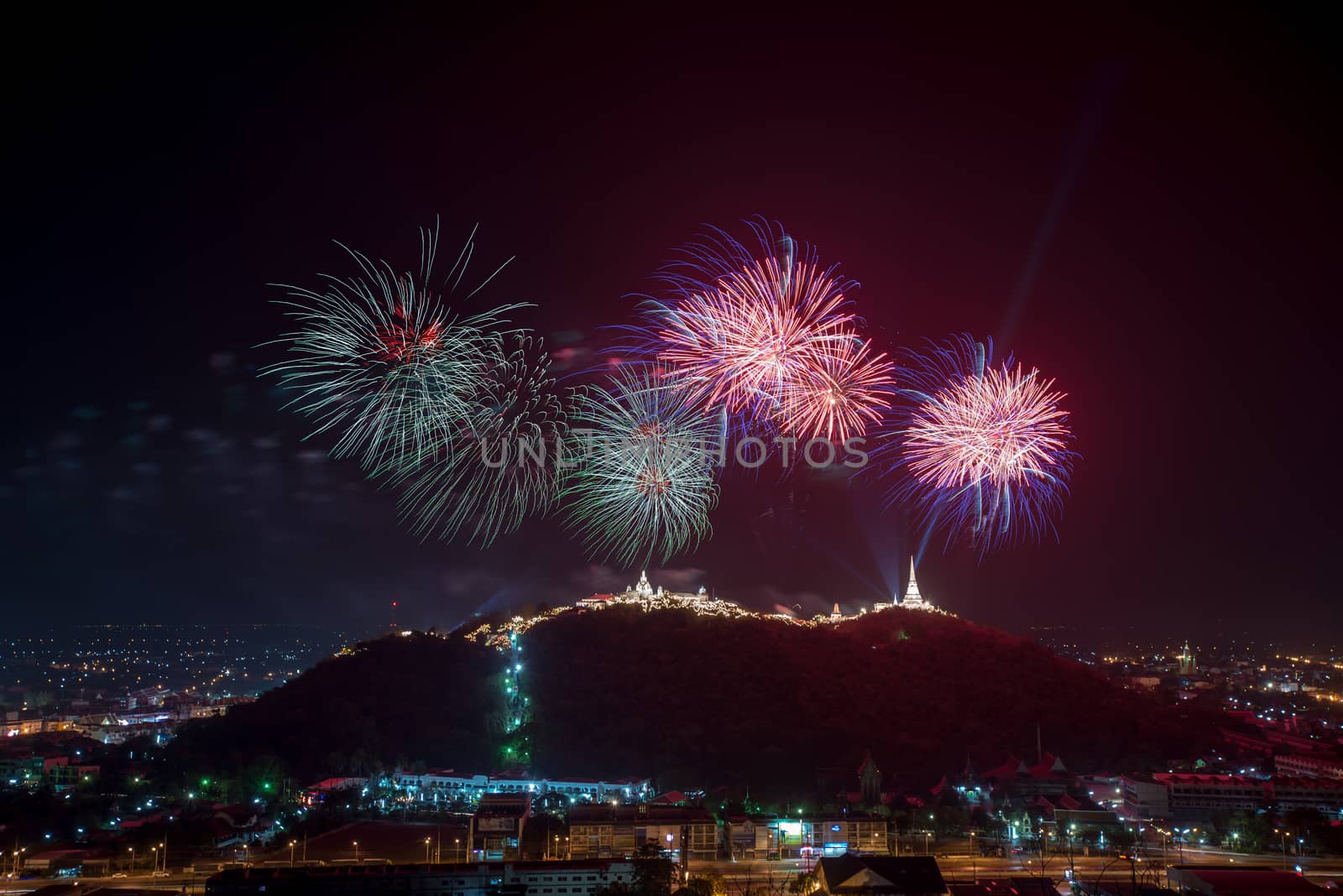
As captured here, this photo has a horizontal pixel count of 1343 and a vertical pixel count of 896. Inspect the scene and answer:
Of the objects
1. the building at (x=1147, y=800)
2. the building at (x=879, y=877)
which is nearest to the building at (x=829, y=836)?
the building at (x=879, y=877)

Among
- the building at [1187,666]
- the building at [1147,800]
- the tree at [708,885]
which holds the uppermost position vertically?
the building at [1187,666]

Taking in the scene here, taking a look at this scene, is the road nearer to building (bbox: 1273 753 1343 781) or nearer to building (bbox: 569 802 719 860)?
building (bbox: 569 802 719 860)

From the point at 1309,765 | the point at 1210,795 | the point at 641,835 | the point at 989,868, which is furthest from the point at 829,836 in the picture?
the point at 1309,765

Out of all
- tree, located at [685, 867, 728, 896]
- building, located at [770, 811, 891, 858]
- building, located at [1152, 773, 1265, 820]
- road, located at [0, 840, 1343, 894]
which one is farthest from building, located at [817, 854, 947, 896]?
building, located at [1152, 773, 1265, 820]

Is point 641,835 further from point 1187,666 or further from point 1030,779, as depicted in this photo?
point 1187,666

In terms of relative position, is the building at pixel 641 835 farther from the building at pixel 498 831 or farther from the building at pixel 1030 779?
the building at pixel 1030 779

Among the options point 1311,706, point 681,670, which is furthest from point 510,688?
point 1311,706

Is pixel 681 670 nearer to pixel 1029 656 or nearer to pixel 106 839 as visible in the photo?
pixel 1029 656
